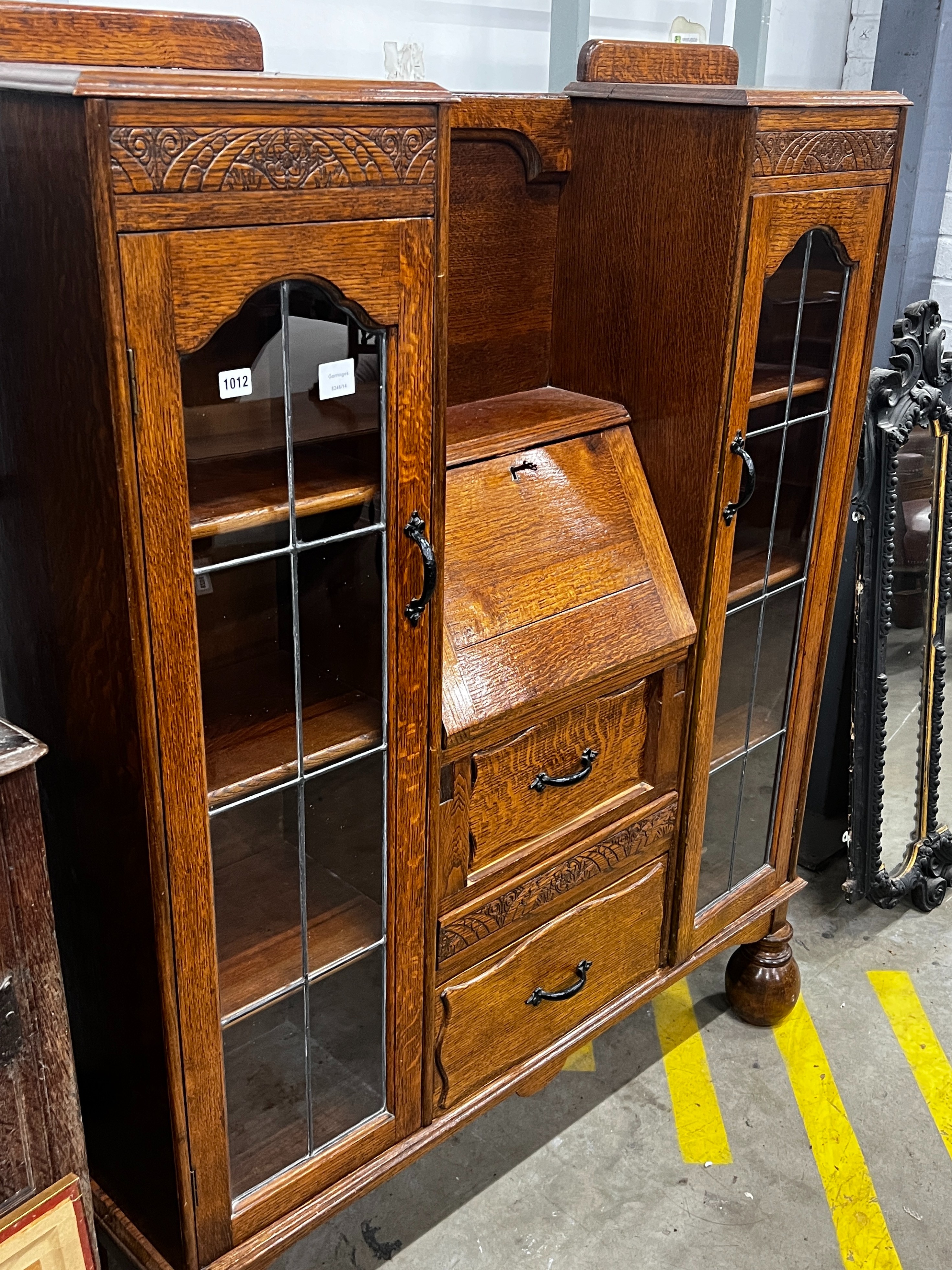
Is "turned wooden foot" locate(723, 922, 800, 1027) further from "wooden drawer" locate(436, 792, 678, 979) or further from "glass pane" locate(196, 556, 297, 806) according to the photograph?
"glass pane" locate(196, 556, 297, 806)

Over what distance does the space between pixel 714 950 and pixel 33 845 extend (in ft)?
4.52

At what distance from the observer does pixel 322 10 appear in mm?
1825

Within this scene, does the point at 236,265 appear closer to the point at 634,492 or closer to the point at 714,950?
the point at 634,492

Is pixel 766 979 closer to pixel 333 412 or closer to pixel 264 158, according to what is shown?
pixel 333 412

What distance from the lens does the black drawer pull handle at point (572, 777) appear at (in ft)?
5.42

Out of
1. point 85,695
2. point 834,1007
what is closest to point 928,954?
point 834,1007

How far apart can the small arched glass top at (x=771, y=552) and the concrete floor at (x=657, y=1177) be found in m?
0.41

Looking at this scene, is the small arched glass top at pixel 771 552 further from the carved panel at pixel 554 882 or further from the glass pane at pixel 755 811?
the carved panel at pixel 554 882

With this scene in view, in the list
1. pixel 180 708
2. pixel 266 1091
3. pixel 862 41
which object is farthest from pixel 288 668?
pixel 862 41

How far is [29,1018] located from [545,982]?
84 cm

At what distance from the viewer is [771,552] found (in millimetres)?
1925

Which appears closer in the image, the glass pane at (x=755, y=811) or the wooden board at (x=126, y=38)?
the wooden board at (x=126, y=38)

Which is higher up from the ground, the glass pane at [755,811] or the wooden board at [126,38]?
the wooden board at [126,38]

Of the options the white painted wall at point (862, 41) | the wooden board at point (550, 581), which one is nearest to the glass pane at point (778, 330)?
the wooden board at point (550, 581)
